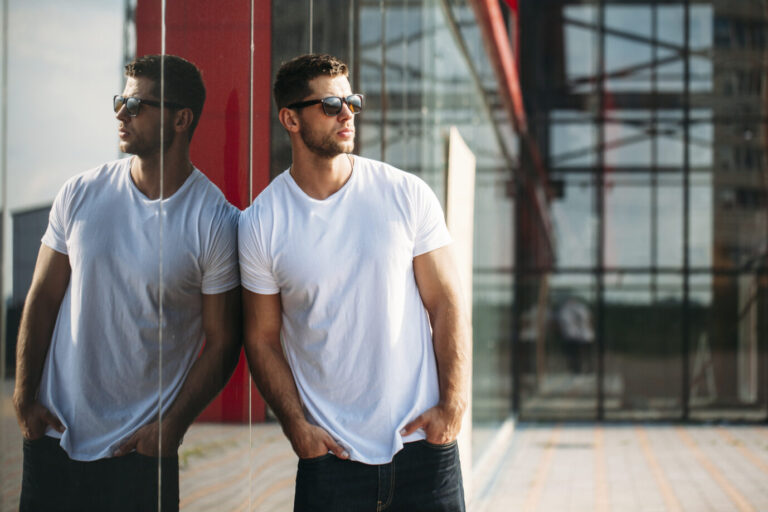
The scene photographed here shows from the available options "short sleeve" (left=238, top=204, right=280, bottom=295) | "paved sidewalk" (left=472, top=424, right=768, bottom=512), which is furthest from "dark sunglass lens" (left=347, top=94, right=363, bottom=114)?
"paved sidewalk" (left=472, top=424, right=768, bottom=512)

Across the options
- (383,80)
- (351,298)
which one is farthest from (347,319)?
(383,80)

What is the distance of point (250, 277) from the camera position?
2.29 meters

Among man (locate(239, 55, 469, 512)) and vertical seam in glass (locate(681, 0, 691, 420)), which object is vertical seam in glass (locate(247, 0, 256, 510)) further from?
vertical seam in glass (locate(681, 0, 691, 420))

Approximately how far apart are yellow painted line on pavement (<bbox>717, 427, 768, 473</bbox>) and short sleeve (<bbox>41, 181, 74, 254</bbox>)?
29.8ft

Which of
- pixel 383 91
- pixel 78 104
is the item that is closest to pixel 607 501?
pixel 383 91

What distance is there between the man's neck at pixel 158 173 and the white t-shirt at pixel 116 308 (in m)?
0.02

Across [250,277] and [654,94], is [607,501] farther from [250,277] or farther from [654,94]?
[654,94]

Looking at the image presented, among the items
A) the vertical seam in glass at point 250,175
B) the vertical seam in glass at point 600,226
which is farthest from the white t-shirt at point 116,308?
the vertical seam in glass at point 600,226

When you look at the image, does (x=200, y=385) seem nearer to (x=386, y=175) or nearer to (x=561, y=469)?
(x=386, y=175)

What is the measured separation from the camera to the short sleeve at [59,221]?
157cm

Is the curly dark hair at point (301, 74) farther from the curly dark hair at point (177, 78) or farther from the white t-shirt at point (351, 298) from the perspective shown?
the curly dark hair at point (177, 78)

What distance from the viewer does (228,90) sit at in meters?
2.27

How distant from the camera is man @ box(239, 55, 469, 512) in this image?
7.56 feet

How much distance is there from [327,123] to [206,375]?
69 cm
